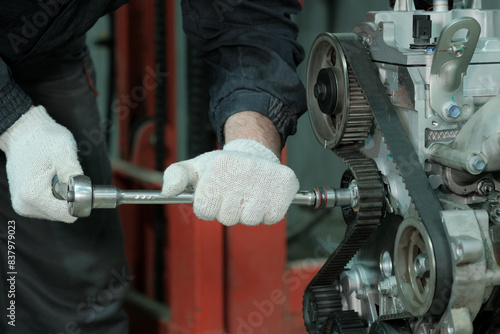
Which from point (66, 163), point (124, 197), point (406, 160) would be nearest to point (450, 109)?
point (406, 160)

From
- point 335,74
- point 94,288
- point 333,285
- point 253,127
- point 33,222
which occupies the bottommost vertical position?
point 94,288

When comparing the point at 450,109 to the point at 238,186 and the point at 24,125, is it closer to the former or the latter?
the point at 238,186

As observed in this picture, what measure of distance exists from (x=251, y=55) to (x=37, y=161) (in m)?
0.40

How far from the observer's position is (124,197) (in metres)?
0.90

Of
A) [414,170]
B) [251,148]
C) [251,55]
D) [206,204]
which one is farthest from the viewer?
[251,55]

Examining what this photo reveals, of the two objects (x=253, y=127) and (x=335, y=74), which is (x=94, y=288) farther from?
(x=335, y=74)

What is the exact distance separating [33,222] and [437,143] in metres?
0.87

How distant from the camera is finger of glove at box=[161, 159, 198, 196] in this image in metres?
0.92

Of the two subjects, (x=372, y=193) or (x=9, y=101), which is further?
(x=9, y=101)

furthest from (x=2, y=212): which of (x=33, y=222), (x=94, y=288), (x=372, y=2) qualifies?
(x=372, y=2)

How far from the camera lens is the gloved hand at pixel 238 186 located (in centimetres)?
98

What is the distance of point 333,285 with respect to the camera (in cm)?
105

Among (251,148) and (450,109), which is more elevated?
(450,109)

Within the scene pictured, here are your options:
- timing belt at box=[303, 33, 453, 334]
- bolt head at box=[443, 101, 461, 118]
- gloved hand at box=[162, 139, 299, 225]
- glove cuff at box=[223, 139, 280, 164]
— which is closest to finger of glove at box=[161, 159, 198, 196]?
gloved hand at box=[162, 139, 299, 225]
